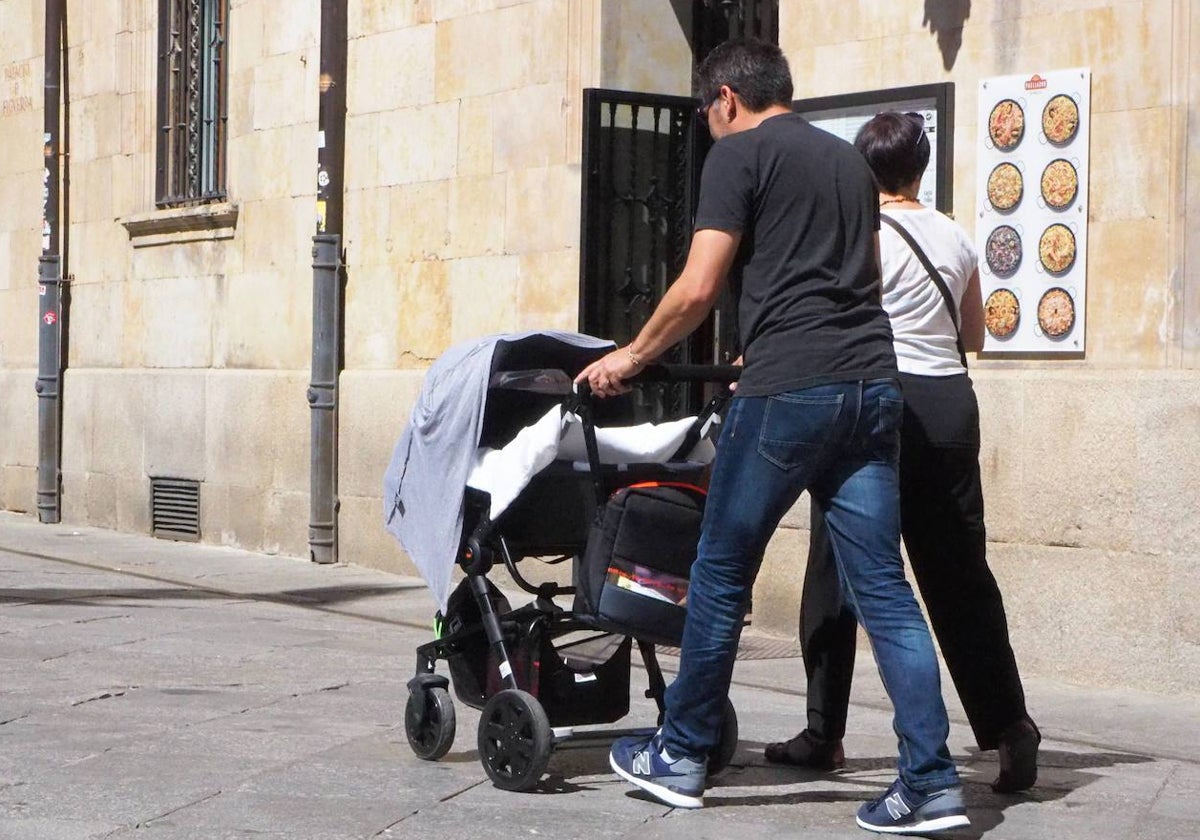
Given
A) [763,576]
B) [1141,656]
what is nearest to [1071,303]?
[1141,656]

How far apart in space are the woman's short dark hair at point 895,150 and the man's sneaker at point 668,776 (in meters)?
1.62

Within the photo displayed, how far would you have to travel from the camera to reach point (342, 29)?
11.2m

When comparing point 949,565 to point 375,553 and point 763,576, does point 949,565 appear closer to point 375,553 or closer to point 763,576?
point 763,576

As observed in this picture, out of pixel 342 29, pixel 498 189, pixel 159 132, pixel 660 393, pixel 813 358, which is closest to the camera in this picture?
pixel 813 358

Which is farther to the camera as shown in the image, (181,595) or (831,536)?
(181,595)

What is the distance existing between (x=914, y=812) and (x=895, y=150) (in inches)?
69.3

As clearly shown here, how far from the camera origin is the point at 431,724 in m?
5.46

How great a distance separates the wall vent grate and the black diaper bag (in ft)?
25.9

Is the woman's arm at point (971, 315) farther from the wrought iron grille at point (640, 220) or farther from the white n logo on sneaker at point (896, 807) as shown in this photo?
the wrought iron grille at point (640, 220)

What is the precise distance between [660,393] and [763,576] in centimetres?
136

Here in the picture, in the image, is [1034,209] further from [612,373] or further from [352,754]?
[352,754]

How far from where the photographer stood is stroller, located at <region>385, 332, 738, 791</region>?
495 centimetres

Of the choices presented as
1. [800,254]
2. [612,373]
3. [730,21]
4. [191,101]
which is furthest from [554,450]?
[191,101]

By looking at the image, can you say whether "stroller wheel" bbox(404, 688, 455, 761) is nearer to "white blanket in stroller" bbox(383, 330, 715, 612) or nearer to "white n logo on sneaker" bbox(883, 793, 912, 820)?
"white blanket in stroller" bbox(383, 330, 715, 612)
